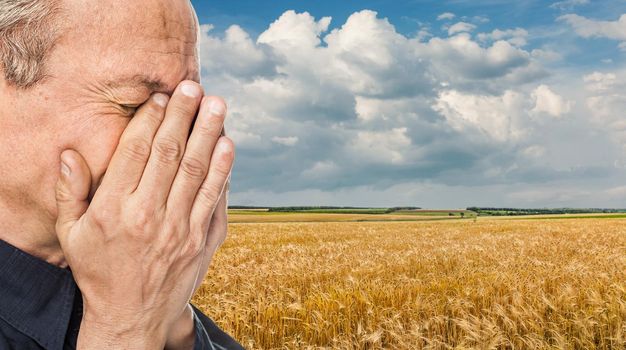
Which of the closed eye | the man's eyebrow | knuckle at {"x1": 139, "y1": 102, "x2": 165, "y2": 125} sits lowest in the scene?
knuckle at {"x1": 139, "y1": 102, "x2": 165, "y2": 125}

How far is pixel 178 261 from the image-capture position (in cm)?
129

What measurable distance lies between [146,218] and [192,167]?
17cm

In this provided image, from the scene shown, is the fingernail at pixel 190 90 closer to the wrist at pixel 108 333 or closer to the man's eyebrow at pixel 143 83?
the man's eyebrow at pixel 143 83

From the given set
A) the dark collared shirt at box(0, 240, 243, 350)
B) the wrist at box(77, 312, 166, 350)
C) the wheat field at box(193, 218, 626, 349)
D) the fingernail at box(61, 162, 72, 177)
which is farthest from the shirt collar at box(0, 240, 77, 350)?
the wheat field at box(193, 218, 626, 349)

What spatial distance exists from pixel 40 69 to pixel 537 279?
27.1ft

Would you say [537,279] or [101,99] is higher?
[101,99]

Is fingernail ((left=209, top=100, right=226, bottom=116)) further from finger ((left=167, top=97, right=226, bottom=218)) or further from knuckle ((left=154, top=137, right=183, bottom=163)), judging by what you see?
knuckle ((left=154, top=137, right=183, bottom=163))

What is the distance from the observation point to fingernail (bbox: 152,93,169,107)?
4.48 ft

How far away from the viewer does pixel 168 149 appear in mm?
1265

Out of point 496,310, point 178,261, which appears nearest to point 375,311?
point 496,310

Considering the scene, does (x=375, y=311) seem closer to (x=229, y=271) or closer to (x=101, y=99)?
(x=229, y=271)

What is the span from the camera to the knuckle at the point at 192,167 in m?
1.27

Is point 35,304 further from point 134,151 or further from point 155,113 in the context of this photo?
point 155,113

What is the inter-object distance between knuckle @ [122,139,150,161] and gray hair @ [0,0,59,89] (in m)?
0.36
